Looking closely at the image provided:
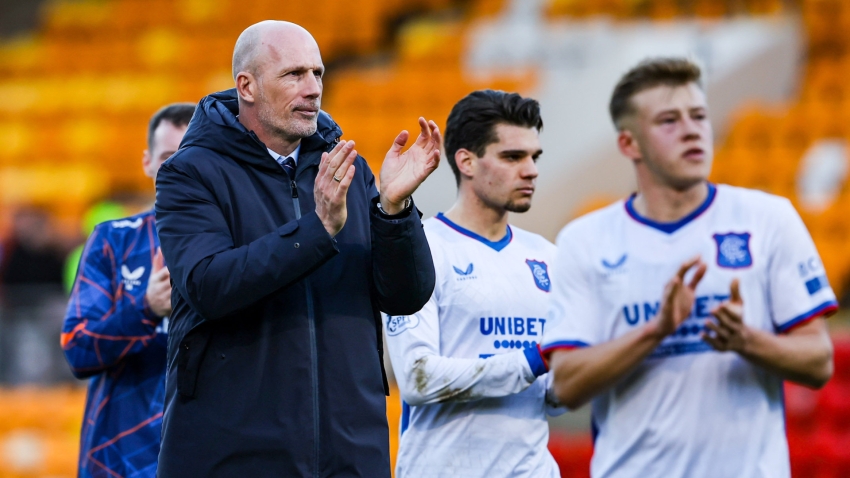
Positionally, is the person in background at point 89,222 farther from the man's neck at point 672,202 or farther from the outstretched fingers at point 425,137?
the man's neck at point 672,202

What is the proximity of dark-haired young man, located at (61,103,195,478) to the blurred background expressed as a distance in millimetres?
3214

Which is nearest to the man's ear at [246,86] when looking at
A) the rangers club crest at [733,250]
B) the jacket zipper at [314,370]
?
the jacket zipper at [314,370]

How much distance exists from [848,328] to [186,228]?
613 cm

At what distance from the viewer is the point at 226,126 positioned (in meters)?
3.47

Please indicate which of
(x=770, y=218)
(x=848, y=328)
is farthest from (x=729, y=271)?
(x=848, y=328)

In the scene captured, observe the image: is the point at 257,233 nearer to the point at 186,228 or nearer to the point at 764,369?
the point at 186,228

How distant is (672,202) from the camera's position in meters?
3.52

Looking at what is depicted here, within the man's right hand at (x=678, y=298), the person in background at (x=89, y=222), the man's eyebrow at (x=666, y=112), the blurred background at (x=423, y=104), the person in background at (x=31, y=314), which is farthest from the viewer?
the person in background at (x=89, y=222)

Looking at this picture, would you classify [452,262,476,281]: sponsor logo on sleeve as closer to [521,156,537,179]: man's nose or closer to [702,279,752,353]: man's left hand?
[521,156,537,179]: man's nose

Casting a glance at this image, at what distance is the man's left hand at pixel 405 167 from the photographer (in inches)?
131

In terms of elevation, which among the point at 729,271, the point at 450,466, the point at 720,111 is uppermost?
the point at 720,111

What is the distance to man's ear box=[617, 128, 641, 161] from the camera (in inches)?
145

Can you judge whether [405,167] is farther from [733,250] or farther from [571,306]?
[733,250]

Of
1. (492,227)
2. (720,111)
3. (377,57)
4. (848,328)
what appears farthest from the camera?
(377,57)
